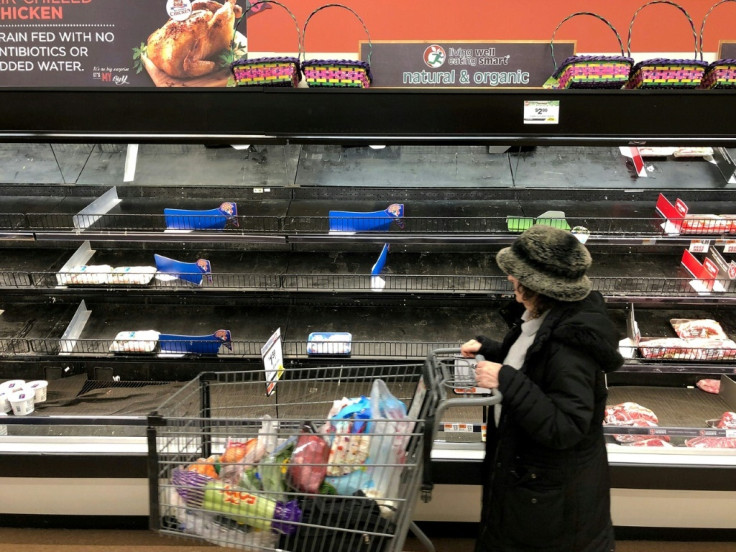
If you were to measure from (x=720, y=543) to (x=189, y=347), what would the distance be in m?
2.89

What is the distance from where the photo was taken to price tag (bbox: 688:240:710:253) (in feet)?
11.3

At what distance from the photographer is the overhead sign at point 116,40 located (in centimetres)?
372

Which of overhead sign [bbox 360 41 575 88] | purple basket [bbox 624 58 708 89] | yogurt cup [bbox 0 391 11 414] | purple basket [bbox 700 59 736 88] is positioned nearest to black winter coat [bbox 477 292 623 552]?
purple basket [bbox 624 58 708 89]

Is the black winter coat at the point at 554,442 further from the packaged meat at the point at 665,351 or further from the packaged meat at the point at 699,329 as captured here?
the packaged meat at the point at 699,329

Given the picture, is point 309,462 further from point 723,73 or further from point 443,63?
point 723,73

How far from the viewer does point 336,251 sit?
3906 mm

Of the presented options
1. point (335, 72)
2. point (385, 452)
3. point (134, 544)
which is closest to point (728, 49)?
point (335, 72)

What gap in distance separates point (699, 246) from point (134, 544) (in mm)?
3267

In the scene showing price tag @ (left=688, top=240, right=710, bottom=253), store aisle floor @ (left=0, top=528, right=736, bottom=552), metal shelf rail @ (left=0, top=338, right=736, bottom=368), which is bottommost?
store aisle floor @ (left=0, top=528, right=736, bottom=552)

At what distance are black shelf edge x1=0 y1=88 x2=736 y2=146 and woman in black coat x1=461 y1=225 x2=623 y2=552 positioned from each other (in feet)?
3.68

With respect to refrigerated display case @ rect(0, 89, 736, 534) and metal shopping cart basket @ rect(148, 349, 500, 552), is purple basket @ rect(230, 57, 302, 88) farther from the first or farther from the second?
metal shopping cart basket @ rect(148, 349, 500, 552)

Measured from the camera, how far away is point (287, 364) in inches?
137

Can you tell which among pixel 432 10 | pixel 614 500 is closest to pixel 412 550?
pixel 614 500

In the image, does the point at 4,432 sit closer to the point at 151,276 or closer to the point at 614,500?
the point at 151,276
